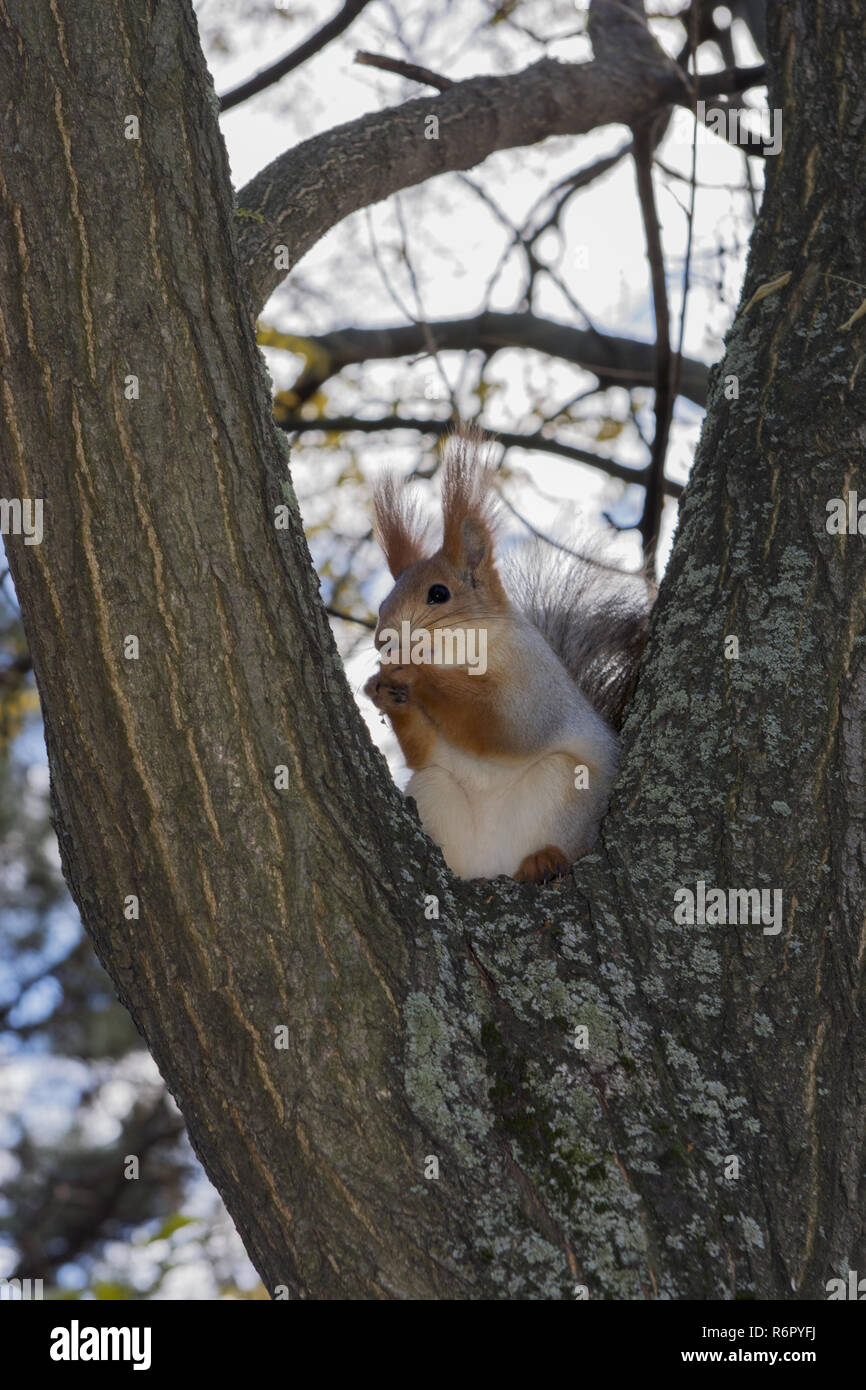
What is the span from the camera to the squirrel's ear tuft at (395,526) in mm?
3340

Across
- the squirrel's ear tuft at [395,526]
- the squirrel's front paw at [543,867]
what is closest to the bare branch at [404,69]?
the squirrel's ear tuft at [395,526]

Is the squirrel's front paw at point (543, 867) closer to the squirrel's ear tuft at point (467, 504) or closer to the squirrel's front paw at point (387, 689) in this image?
the squirrel's front paw at point (387, 689)

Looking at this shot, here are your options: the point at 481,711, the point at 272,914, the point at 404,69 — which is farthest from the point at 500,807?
the point at 404,69

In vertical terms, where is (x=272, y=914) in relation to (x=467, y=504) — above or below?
below

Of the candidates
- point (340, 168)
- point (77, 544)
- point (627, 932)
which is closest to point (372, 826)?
point (627, 932)

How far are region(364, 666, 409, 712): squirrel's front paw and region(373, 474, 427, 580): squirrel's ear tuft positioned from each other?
17.9 inches

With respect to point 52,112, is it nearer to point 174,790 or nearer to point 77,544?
point 77,544

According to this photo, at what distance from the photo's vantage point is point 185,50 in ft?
6.00

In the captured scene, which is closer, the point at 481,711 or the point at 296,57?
the point at 481,711

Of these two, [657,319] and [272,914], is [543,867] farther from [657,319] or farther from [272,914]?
[657,319]

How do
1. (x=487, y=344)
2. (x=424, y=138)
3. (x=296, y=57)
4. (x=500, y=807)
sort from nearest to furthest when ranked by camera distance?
(x=500, y=807), (x=424, y=138), (x=296, y=57), (x=487, y=344)

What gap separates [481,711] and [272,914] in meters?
1.26

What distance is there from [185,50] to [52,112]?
231 millimetres

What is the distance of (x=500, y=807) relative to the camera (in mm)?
2912
